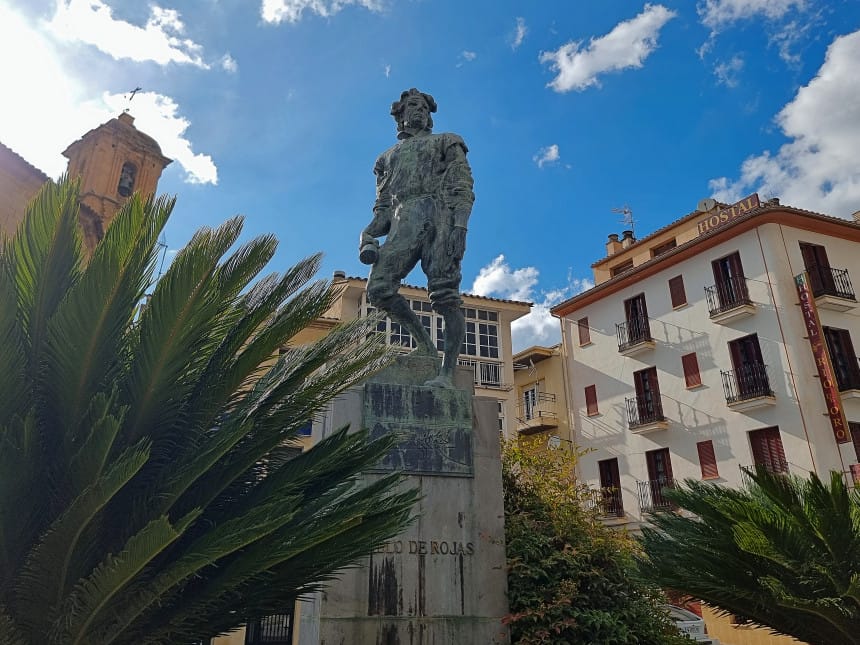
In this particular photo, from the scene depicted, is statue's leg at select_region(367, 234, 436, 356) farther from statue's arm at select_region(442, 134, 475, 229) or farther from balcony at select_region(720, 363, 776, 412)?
balcony at select_region(720, 363, 776, 412)

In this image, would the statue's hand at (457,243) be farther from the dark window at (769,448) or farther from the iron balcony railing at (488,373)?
the iron balcony railing at (488,373)

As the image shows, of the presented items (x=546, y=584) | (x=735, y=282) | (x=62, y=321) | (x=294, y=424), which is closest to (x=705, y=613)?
(x=735, y=282)

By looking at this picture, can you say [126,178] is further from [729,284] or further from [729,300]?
[729,300]

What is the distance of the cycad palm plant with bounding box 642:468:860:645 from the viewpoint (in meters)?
4.69

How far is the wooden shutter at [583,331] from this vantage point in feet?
99.3

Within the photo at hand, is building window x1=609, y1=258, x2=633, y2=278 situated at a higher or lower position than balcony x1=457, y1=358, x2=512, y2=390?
higher

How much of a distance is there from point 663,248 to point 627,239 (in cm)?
305

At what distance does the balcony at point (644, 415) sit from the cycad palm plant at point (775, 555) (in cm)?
2070

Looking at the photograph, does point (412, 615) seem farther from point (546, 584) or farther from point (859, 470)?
point (859, 470)

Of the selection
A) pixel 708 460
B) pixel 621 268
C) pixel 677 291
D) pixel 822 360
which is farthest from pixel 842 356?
pixel 621 268

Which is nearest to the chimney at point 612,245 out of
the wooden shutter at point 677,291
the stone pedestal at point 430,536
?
the wooden shutter at point 677,291

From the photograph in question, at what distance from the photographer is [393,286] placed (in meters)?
→ 6.66

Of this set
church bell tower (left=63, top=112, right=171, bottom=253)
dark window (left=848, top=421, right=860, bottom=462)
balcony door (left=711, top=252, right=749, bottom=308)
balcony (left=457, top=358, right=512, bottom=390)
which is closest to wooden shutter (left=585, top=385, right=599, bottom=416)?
balcony (left=457, top=358, right=512, bottom=390)

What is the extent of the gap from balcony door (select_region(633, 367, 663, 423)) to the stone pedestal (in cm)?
2148
